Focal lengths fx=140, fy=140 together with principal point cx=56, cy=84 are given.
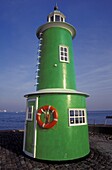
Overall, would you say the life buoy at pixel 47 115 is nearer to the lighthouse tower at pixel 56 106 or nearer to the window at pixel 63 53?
the lighthouse tower at pixel 56 106

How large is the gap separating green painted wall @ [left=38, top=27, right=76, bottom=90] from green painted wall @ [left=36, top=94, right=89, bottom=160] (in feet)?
3.00

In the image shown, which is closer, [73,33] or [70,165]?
[70,165]

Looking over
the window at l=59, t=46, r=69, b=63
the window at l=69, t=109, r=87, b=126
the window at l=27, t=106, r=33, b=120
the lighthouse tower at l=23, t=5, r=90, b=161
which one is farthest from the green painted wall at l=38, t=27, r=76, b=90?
the window at l=69, t=109, r=87, b=126

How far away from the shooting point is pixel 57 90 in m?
7.30

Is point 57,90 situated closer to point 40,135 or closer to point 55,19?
point 40,135

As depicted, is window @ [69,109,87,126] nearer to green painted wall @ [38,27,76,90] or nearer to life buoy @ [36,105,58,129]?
life buoy @ [36,105,58,129]

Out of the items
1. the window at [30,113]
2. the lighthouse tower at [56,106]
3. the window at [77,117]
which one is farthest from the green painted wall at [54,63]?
the window at [77,117]

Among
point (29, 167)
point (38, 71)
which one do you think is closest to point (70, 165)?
point (29, 167)

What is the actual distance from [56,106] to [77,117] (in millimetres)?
1290

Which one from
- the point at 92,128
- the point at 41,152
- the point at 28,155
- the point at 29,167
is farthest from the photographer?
the point at 92,128

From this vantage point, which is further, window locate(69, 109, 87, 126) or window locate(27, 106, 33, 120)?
window locate(27, 106, 33, 120)

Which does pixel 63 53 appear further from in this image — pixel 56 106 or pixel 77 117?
pixel 77 117

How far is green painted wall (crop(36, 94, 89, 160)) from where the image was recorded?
6652mm

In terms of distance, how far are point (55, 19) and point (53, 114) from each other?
5906 millimetres
